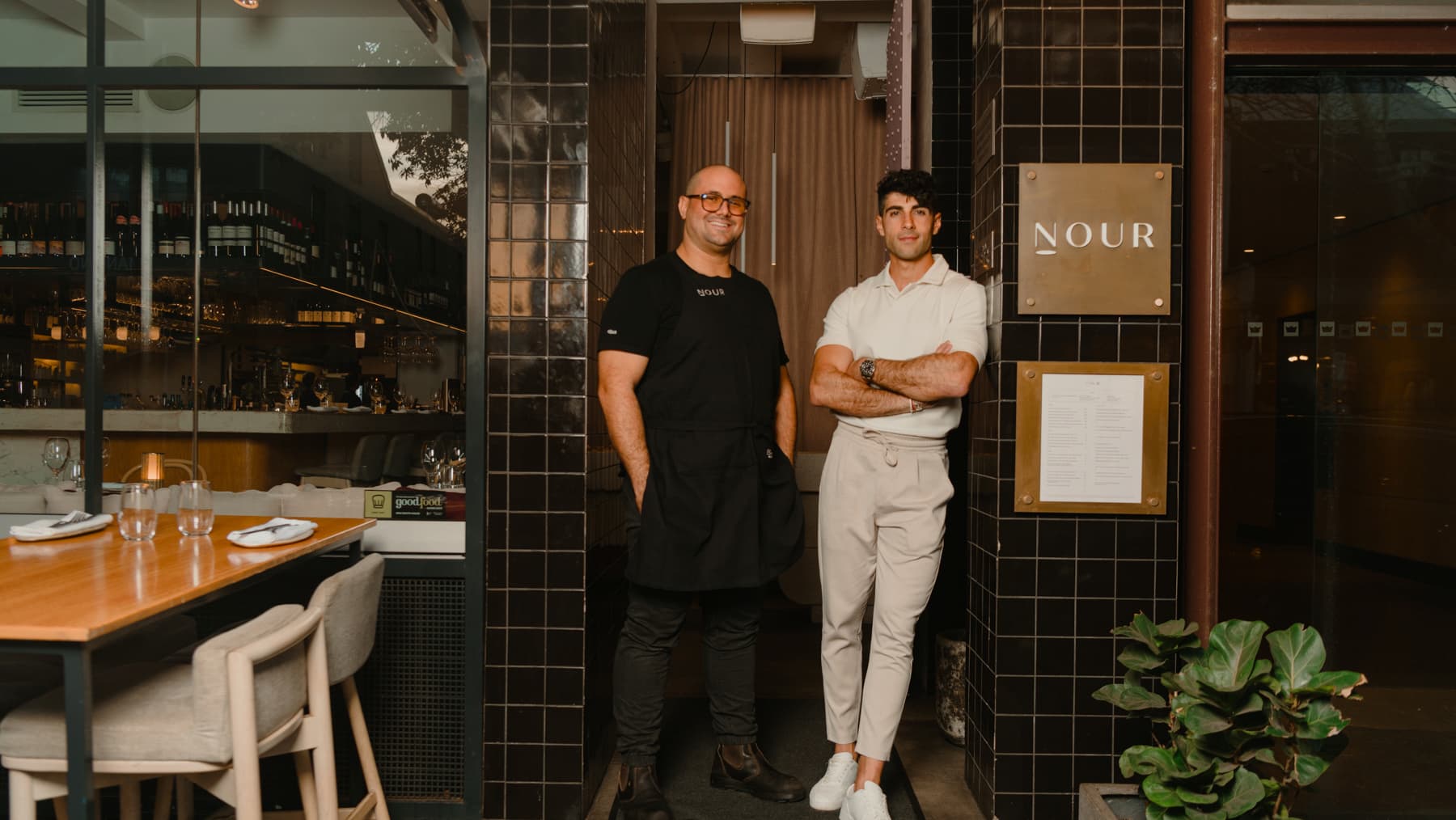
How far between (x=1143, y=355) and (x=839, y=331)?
2.88 feet

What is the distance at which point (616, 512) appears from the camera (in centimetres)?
317

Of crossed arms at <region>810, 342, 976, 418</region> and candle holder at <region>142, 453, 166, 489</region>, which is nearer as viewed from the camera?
crossed arms at <region>810, 342, 976, 418</region>

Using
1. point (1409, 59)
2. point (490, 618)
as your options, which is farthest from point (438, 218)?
point (1409, 59)

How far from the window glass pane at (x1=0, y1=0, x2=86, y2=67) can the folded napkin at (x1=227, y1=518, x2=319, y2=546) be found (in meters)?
2.06

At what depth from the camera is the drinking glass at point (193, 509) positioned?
7.48ft

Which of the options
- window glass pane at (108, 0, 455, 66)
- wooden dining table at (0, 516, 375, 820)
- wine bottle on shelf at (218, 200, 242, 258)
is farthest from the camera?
wine bottle on shelf at (218, 200, 242, 258)

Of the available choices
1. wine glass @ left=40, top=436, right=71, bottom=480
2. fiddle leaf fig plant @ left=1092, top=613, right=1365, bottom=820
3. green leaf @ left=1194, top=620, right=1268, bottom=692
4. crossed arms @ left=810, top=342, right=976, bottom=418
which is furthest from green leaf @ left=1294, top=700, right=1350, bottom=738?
wine glass @ left=40, top=436, right=71, bottom=480

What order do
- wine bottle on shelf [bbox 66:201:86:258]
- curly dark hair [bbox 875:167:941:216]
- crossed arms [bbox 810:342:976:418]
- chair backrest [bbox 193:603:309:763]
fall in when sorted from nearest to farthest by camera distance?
chair backrest [bbox 193:603:309:763] → crossed arms [bbox 810:342:976:418] → curly dark hair [bbox 875:167:941:216] → wine bottle on shelf [bbox 66:201:86:258]

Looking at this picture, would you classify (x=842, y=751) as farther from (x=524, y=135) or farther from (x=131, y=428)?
(x=131, y=428)

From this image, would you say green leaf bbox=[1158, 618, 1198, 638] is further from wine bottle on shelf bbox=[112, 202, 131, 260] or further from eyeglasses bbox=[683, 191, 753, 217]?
wine bottle on shelf bbox=[112, 202, 131, 260]

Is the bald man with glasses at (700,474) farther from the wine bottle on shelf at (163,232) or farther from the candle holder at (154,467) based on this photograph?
the wine bottle on shelf at (163,232)

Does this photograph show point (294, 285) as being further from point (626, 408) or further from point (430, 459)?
point (626, 408)

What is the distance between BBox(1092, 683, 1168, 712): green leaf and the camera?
2.04 metres

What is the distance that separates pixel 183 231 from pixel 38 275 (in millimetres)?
540
